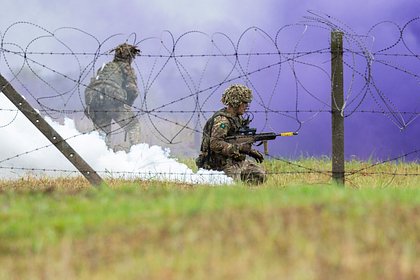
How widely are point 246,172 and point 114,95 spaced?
5.43 meters

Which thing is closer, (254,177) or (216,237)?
(216,237)

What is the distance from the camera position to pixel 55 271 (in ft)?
18.6

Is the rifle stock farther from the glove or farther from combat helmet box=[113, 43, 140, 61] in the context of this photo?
combat helmet box=[113, 43, 140, 61]

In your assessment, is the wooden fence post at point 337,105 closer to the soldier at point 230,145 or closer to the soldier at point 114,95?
the soldier at point 230,145

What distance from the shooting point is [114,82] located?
1762cm

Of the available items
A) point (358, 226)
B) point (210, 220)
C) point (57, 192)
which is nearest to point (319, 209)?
point (358, 226)

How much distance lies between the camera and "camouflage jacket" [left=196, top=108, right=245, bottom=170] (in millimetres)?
12438

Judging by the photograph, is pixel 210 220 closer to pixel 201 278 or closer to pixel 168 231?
pixel 168 231

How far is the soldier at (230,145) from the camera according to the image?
12453 mm

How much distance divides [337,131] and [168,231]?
6491 mm

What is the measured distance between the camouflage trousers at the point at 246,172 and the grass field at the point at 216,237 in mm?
5384

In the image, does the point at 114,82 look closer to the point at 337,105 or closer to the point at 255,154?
the point at 255,154

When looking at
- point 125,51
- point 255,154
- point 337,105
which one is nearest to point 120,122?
point 125,51

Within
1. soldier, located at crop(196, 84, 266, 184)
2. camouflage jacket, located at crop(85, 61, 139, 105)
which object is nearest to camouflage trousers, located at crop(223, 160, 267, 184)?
soldier, located at crop(196, 84, 266, 184)
